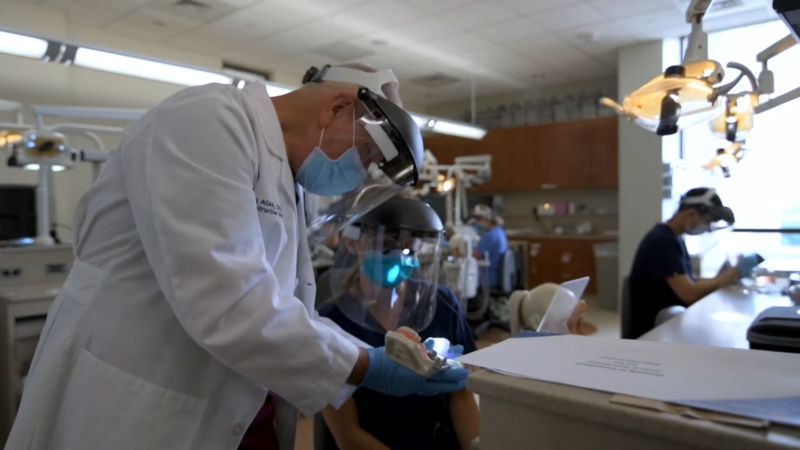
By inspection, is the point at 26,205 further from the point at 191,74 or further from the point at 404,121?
the point at 404,121

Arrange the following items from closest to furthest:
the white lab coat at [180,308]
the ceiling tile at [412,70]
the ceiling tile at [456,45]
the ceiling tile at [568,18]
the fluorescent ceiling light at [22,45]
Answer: the white lab coat at [180,308]
the fluorescent ceiling light at [22,45]
the ceiling tile at [568,18]
the ceiling tile at [456,45]
the ceiling tile at [412,70]

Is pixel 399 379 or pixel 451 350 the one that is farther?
pixel 451 350

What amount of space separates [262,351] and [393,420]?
0.68 meters

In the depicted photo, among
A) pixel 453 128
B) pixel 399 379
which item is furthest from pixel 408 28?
pixel 399 379

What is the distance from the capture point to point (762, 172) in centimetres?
375

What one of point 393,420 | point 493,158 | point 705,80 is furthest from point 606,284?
point 393,420

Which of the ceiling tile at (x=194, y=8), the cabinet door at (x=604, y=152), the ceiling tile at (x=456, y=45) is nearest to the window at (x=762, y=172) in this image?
the cabinet door at (x=604, y=152)

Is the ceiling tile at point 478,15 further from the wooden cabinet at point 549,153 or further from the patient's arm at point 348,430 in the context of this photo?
the patient's arm at point 348,430

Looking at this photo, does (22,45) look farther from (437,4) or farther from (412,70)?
(412,70)

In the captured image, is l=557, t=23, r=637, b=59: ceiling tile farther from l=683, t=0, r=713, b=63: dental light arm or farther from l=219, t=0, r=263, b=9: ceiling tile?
l=683, t=0, r=713, b=63: dental light arm

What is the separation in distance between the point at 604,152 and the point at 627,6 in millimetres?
2271

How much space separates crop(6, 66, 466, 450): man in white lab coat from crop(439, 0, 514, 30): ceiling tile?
367 centimetres

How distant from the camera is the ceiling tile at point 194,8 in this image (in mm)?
4297

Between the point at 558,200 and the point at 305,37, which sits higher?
the point at 305,37
